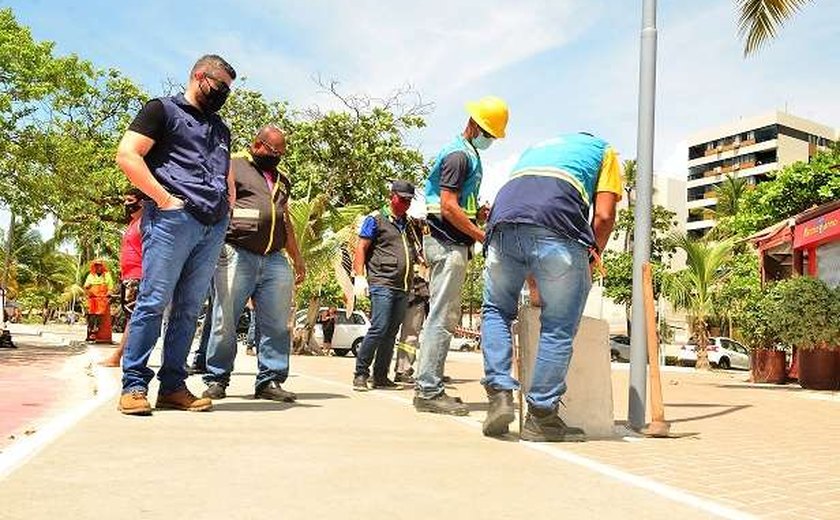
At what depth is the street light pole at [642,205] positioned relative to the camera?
17.0 feet

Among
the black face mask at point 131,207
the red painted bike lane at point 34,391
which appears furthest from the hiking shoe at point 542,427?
the black face mask at point 131,207

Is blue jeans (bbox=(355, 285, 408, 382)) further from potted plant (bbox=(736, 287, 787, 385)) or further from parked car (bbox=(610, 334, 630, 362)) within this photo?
parked car (bbox=(610, 334, 630, 362))

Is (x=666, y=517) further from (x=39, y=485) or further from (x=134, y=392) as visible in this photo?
(x=134, y=392)

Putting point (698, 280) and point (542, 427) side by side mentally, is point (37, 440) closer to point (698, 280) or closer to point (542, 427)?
point (542, 427)

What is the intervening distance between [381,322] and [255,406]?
213 cm

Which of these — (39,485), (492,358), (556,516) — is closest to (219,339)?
(492,358)

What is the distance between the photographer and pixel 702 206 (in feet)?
306

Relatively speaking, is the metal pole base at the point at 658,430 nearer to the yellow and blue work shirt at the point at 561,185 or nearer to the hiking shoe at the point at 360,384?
the yellow and blue work shirt at the point at 561,185

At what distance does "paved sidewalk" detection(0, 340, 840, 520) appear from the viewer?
2.43 metres

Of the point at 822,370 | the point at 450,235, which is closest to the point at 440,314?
the point at 450,235

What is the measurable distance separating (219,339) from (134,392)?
1.07 metres

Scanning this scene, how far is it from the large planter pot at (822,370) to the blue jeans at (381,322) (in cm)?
881

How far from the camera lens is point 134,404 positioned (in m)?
4.16

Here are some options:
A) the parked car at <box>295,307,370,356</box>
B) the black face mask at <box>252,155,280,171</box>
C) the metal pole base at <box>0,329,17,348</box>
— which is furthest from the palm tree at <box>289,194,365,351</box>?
the black face mask at <box>252,155,280,171</box>
